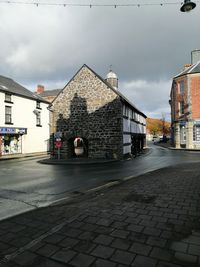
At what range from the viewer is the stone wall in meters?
20.7

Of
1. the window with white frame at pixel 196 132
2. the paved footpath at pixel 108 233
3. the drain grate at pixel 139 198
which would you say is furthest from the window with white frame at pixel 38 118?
the drain grate at pixel 139 198

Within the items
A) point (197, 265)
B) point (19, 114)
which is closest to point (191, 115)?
point (19, 114)

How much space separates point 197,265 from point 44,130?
1253 inches

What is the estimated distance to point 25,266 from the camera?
3.11 metres

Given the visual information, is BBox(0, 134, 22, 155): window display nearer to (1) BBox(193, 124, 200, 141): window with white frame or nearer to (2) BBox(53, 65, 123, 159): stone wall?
(2) BBox(53, 65, 123, 159): stone wall

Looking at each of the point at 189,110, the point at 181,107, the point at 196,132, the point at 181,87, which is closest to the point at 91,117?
the point at 189,110

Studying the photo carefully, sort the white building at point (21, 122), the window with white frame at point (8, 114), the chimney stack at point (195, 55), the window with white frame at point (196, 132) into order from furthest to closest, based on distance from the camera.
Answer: the chimney stack at point (195, 55) < the window with white frame at point (196, 132) < the window with white frame at point (8, 114) < the white building at point (21, 122)

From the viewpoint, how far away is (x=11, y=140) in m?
27.6

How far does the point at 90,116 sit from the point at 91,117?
6.4 inches

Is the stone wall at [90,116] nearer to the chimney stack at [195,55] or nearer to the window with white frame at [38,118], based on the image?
the window with white frame at [38,118]

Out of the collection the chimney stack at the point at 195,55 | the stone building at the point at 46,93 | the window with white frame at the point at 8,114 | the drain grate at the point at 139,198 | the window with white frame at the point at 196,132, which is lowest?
the drain grate at the point at 139,198

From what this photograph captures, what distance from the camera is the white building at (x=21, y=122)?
85.8 feet

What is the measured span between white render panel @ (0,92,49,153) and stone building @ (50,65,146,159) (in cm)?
656

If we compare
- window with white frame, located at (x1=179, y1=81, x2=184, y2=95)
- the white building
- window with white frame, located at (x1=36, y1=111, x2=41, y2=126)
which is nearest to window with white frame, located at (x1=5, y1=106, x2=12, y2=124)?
the white building
